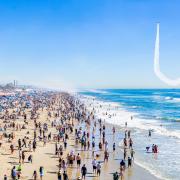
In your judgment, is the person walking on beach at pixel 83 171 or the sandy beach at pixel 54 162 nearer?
the person walking on beach at pixel 83 171

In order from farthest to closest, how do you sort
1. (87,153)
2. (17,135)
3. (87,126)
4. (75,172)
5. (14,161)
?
(87,126) < (17,135) < (87,153) < (14,161) < (75,172)

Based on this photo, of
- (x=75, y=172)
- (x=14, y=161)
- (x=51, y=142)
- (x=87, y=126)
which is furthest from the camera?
(x=87, y=126)

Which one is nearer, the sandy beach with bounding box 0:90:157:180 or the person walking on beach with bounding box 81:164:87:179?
the person walking on beach with bounding box 81:164:87:179

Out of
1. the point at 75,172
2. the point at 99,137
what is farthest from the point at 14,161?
the point at 99,137

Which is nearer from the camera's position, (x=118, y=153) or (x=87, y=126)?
(x=118, y=153)

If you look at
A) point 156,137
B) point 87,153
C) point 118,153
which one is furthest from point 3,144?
point 156,137

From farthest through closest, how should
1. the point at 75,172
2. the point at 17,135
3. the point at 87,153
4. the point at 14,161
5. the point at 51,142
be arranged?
the point at 17,135 < the point at 51,142 < the point at 87,153 < the point at 14,161 < the point at 75,172

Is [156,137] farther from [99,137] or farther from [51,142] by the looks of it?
[51,142]

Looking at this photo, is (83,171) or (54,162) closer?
(83,171)

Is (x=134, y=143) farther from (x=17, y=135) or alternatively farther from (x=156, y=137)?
(x=17, y=135)
